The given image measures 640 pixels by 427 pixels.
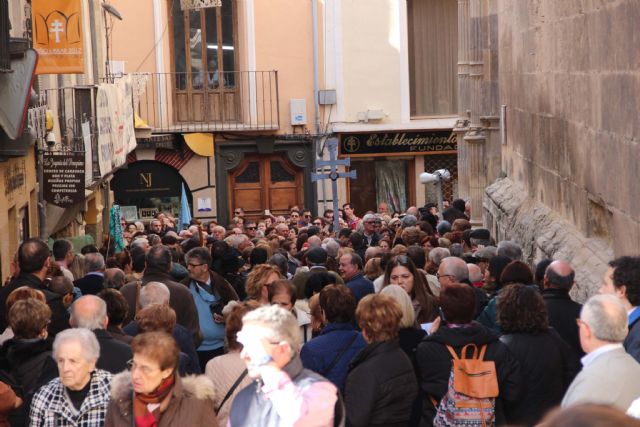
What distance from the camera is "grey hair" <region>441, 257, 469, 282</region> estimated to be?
962 cm

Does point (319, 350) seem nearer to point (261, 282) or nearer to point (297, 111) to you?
point (261, 282)

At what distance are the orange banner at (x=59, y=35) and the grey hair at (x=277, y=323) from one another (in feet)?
34.8

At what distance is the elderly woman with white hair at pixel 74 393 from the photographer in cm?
611

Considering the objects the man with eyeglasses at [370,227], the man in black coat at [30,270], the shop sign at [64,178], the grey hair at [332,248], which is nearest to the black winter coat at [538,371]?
the man in black coat at [30,270]

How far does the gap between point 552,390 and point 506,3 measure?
10408 mm

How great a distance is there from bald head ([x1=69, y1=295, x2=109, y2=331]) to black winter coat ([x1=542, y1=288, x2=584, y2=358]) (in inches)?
105

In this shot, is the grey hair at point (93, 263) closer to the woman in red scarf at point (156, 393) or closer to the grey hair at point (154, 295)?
the grey hair at point (154, 295)

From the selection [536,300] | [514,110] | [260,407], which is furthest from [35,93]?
[260,407]

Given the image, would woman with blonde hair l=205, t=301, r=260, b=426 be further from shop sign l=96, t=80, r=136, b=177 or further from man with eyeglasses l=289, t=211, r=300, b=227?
man with eyeglasses l=289, t=211, r=300, b=227

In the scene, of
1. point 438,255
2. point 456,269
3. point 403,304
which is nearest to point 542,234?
point 438,255

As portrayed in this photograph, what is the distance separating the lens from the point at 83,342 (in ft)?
20.2

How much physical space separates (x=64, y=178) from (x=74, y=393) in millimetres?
10191

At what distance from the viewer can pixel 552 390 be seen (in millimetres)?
7188

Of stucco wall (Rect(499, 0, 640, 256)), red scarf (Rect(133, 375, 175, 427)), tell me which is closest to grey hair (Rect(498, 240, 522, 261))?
stucco wall (Rect(499, 0, 640, 256))
